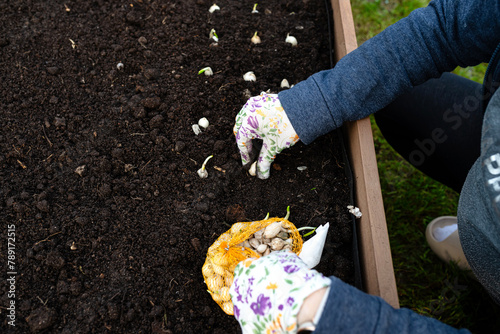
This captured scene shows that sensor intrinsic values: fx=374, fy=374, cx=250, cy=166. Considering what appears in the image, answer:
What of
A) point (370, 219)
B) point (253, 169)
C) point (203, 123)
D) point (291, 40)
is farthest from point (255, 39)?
point (370, 219)

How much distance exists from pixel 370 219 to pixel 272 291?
0.37 meters

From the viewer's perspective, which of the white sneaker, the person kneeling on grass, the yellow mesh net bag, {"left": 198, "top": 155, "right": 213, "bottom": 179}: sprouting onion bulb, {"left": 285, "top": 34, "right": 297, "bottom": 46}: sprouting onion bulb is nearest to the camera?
the person kneeling on grass

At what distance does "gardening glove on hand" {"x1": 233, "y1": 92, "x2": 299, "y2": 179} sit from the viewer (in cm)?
101

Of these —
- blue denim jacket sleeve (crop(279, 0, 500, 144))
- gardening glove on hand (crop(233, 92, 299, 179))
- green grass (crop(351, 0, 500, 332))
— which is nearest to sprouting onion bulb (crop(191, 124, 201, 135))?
gardening glove on hand (crop(233, 92, 299, 179))

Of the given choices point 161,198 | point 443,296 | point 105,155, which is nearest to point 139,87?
point 105,155

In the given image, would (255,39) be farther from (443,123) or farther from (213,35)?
(443,123)

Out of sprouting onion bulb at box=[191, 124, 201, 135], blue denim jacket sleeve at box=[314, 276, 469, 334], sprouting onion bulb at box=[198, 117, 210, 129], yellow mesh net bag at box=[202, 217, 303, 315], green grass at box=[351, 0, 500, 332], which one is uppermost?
blue denim jacket sleeve at box=[314, 276, 469, 334]

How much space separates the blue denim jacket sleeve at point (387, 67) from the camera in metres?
0.94

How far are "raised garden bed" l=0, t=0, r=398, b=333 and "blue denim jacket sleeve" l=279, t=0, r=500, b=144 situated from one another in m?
0.20

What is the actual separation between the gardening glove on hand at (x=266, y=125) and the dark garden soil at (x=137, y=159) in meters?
0.12

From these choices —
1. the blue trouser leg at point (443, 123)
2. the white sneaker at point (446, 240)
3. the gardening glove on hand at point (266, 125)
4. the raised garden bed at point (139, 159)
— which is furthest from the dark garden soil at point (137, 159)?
the white sneaker at point (446, 240)

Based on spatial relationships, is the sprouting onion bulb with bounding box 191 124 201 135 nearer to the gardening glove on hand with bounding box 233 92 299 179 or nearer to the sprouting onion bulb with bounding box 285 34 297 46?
the gardening glove on hand with bounding box 233 92 299 179

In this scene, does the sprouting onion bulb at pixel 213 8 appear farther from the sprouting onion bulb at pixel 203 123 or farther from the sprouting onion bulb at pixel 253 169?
the sprouting onion bulb at pixel 253 169

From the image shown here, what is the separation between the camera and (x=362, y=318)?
27.3 inches
